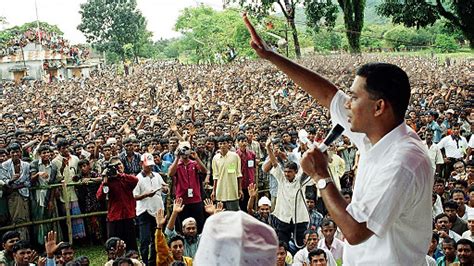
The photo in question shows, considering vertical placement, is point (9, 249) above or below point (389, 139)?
below

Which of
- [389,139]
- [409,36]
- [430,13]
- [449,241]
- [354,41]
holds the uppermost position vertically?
[409,36]

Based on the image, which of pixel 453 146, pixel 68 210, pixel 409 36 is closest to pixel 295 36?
pixel 453 146

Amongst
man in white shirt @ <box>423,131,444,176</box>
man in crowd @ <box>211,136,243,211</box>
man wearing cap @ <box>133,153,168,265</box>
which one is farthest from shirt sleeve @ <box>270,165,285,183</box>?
man in white shirt @ <box>423,131,444,176</box>

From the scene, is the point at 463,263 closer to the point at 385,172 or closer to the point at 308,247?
the point at 308,247

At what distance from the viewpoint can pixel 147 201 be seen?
257 inches

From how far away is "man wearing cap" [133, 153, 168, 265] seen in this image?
6.37 m

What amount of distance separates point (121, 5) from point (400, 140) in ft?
145

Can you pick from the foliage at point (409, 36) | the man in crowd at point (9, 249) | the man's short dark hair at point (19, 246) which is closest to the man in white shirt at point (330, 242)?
the man's short dark hair at point (19, 246)

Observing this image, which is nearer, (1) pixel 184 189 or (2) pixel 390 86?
(2) pixel 390 86

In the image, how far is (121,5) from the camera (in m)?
43.7

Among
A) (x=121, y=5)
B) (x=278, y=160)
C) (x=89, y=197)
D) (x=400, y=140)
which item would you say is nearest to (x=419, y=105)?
(x=278, y=160)

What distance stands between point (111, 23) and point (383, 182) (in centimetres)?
4430

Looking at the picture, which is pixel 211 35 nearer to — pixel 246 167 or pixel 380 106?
pixel 246 167

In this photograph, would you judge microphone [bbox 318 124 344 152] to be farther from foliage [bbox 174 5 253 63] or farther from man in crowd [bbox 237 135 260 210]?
foliage [bbox 174 5 253 63]
